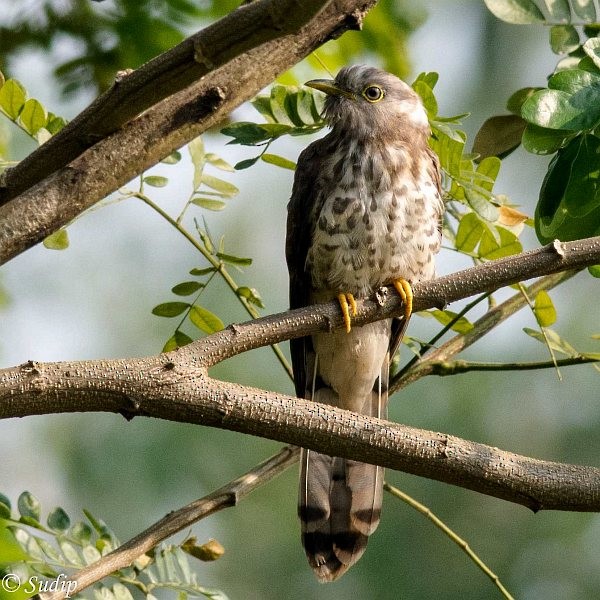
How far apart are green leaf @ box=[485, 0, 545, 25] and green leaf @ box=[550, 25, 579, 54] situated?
0.06 m

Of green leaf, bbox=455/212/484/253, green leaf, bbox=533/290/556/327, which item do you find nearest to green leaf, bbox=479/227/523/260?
green leaf, bbox=455/212/484/253

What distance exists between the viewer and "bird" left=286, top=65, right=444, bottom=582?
3389 millimetres

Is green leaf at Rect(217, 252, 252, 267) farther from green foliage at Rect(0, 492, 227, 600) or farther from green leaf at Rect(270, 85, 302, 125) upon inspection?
green foliage at Rect(0, 492, 227, 600)

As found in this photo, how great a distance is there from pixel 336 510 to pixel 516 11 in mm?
1702

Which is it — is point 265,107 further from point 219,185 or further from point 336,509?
point 336,509

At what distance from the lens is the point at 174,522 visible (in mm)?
2504

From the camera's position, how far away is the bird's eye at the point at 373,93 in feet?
12.4

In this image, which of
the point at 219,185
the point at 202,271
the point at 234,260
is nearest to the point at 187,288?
the point at 202,271

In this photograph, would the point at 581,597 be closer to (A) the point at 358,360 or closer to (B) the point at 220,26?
(A) the point at 358,360

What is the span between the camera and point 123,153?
7.09 feet

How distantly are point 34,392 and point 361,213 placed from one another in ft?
5.47

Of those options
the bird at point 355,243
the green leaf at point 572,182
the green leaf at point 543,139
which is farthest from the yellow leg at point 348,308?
the green leaf at point 543,139

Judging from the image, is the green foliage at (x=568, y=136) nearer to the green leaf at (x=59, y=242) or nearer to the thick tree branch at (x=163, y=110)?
the thick tree branch at (x=163, y=110)

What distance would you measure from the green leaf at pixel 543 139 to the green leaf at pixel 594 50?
0.56 feet
